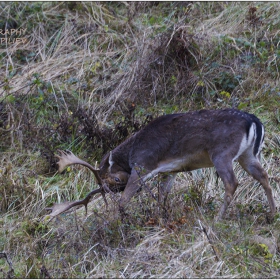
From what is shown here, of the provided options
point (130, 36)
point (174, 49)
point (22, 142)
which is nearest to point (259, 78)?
point (174, 49)

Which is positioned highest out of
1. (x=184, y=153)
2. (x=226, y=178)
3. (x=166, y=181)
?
(x=184, y=153)

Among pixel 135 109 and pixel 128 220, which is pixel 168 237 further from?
pixel 135 109

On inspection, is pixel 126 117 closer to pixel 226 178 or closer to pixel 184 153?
pixel 184 153

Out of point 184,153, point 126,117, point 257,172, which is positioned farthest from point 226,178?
point 126,117

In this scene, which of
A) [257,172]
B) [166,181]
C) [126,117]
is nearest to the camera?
[257,172]

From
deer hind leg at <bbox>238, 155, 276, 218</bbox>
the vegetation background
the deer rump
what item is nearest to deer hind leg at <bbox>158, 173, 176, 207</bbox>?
the deer rump

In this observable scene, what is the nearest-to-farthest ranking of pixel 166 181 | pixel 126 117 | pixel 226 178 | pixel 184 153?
pixel 226 178
pixel 184 153
pixel 166 181
pixel 126 117

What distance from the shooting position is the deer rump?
6.39 metres

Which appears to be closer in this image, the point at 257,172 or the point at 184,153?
the point at 257,172

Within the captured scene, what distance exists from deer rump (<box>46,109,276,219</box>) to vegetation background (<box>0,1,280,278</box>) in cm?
24

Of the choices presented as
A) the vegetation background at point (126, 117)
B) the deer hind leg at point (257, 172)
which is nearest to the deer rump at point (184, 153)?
the deer hind leg at point (257, 172)

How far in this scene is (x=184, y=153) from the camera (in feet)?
22.4

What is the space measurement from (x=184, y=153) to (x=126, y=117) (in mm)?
1572

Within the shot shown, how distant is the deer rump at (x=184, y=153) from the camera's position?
6391mm
